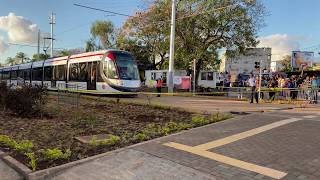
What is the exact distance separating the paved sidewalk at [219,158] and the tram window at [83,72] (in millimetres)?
17725

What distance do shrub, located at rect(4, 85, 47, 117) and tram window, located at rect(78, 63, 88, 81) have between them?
12530 mm

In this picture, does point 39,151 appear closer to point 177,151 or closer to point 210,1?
point 177,151

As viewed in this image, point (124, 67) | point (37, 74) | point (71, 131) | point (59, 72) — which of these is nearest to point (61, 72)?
point (59, 72)

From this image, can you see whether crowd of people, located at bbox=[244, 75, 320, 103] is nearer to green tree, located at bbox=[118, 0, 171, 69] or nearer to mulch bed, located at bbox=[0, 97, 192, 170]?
mulch bed, located at bbox=[0, 97, 192, 170]

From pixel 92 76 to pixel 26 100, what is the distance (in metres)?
12.6

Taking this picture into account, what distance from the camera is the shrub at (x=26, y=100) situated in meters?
13.6

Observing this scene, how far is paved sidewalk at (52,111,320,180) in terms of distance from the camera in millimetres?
6551

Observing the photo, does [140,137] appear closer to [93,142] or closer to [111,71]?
[93,142]

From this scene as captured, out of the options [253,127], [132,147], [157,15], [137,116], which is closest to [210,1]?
[157,15]

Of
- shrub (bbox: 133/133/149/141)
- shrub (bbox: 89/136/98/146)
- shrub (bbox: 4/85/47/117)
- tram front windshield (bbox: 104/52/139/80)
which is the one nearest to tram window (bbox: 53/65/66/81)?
tram front windshield (bbox: 104/52/139/80)

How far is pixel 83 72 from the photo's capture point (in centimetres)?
2702

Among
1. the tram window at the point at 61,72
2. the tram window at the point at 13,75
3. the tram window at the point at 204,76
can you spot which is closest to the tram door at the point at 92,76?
the tram window at the point at 61,72

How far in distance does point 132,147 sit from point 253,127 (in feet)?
13.0

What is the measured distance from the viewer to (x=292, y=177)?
6.25m
